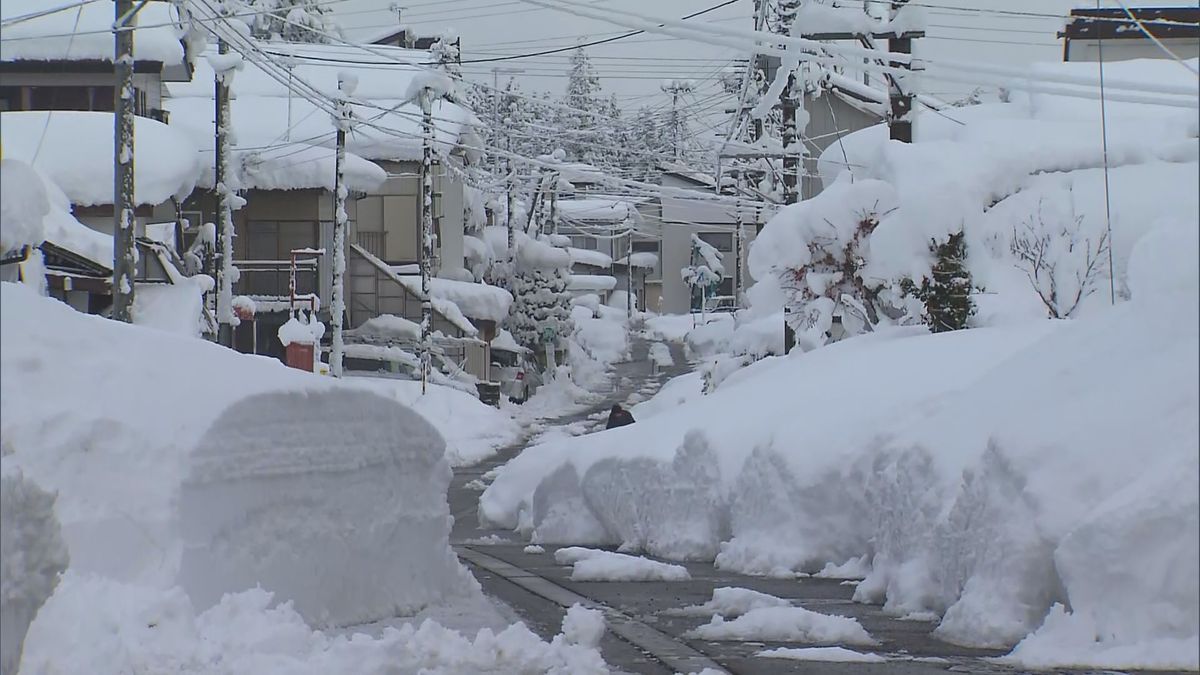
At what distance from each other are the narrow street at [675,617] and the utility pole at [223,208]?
10.0 m

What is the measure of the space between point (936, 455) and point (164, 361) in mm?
5439

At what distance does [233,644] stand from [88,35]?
19236 millimetres

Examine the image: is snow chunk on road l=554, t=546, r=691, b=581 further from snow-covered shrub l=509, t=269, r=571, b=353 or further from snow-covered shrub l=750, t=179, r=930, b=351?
snow-covered shrub l=509, t=269, r=571, b=353

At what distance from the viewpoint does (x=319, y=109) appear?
4753 cm

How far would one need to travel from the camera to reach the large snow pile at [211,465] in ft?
31.8

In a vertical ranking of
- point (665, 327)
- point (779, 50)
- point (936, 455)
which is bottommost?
point (665, 327)

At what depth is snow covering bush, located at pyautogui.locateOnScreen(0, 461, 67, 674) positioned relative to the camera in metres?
7.67

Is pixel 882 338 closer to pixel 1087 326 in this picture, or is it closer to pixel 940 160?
pixel 940 160

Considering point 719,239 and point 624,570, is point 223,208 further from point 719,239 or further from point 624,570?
point 719,239

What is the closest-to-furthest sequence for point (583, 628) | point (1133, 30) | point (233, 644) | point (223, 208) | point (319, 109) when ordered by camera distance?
point (233, 644) → point (583, 628) → point (1133, 30) → point (223, 208) → point (319, 109)

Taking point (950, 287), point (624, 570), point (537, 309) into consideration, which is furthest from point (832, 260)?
point (537, 309)

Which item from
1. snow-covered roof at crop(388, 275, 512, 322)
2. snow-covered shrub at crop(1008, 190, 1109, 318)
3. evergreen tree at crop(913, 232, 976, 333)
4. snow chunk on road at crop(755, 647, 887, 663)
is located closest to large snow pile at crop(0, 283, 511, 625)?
snow chunk on road at crop(755, 647, 887, 663)

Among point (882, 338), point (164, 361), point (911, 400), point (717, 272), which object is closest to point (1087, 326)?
point (164, 361)

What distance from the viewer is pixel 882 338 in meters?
20.1
